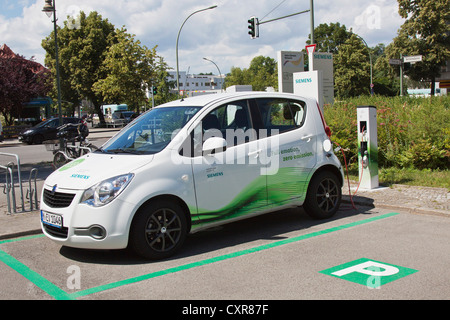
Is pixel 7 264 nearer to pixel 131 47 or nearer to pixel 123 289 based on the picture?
pixel 123 289

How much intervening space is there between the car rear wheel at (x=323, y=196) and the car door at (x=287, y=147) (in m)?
0.19

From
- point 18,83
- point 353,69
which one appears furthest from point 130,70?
point 353,69

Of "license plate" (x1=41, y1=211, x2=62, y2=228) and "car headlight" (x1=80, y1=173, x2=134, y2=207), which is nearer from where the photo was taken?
"car headlight" (x1=80, y1=173, x2=134, y2=207)

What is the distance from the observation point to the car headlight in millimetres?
5062

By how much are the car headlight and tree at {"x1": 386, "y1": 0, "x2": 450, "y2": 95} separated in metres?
45.7

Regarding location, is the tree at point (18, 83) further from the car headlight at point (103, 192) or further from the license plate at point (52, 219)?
the car headlight at point (103, 192)

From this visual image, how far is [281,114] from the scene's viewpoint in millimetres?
6766

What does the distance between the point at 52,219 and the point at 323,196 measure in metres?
3.80

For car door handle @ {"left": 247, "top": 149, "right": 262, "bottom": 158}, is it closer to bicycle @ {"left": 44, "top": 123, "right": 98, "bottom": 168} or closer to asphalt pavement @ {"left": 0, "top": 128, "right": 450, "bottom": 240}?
asphalt pavement @ {"left": 0, "top": 128, "right": 450, "bottom": 240}

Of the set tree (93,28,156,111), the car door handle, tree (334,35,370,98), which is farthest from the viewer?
tree (334,35,370,98)

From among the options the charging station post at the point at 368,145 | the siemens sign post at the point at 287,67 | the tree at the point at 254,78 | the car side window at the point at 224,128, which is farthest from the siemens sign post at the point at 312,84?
the tree at the point at 254,78

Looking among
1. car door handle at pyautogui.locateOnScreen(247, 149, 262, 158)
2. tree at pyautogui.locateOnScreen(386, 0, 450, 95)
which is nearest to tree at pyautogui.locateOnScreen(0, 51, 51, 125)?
tree at pyautogui.locateOnScreen(386, 0, 450, 95)

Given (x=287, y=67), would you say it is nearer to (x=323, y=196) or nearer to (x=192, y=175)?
(x=323, y=196)

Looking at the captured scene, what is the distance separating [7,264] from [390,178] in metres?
7.52
